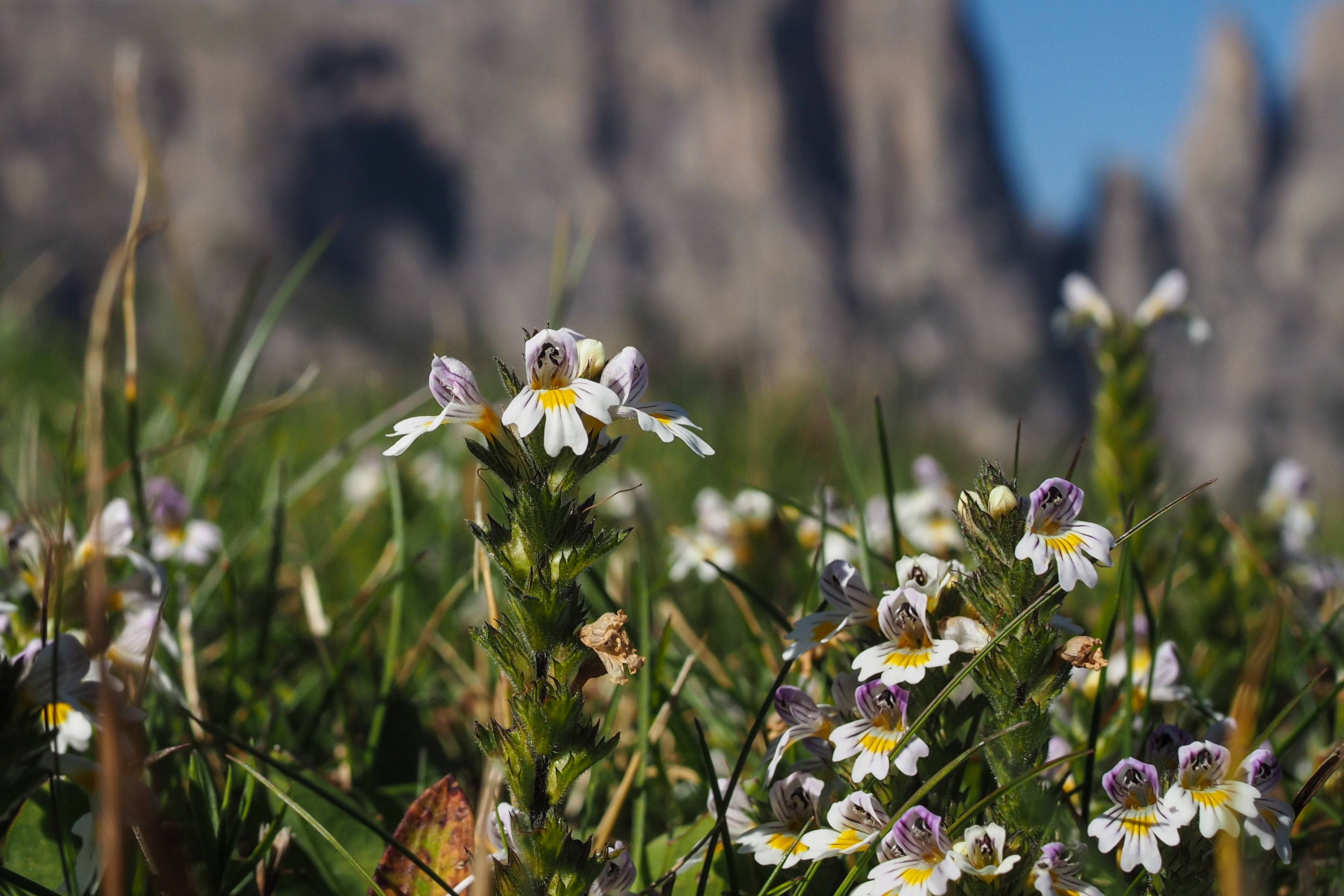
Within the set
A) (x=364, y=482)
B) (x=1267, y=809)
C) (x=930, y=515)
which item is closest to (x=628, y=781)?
(x=1267, y=809)

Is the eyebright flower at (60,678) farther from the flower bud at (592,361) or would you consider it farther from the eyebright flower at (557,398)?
the flower bud at (592,361)

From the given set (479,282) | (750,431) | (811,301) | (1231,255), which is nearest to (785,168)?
(811,301)

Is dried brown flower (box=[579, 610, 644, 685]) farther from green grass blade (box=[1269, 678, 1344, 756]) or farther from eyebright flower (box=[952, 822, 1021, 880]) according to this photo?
green grass blade (box=[1269, 678, 1344, 756])

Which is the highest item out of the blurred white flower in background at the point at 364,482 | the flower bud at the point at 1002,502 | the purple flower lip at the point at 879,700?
the flower bud at the point at 1002,502

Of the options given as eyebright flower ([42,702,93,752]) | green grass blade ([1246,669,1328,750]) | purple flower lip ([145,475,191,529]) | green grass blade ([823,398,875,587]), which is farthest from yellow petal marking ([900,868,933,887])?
purple flower lip ([145,475,191,529])

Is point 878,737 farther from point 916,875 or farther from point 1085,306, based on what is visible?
point 1085,306

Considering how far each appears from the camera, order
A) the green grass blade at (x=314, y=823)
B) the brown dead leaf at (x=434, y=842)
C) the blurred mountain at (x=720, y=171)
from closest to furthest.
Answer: the green grass blade at (x=314, y=823), the brown dead leaf at (x=434, y=842), the blurred mountain at (x=720, y=171)

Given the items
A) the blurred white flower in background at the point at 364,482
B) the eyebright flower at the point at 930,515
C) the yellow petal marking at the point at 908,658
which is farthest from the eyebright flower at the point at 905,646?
the blurred white flower in background at the point at 364,482
